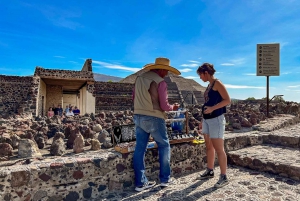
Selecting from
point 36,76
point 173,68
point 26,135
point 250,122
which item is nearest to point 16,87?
point 36,76

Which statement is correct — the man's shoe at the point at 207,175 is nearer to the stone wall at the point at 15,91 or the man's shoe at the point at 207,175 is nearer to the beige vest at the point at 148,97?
the beige vest at the point at 148,97

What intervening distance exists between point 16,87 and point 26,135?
466 inches

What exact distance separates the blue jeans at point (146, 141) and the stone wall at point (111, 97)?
54.6 feet

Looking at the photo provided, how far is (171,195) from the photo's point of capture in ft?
9.01

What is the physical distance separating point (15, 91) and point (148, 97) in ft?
50.6

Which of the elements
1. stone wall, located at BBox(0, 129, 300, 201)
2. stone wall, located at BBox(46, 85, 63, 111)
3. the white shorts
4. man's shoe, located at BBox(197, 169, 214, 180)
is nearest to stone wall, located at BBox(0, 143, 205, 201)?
stone wall, located at BBox(0, 129, 300, 201)

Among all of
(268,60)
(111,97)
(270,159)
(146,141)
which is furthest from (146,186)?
(111,97)

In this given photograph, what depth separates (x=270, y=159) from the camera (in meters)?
3.57

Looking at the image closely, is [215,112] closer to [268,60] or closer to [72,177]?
[72,177]

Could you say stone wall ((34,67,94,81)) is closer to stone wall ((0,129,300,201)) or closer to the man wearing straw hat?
stone wall ((0,129,300,201))

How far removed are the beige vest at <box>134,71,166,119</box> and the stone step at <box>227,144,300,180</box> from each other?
1.78 m

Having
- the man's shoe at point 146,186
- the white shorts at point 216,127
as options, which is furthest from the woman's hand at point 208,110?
the man's shoe at point 146,186

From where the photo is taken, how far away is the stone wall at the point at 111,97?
64.6ft

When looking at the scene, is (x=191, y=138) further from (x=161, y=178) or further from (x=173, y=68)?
(x=173, y=68)
